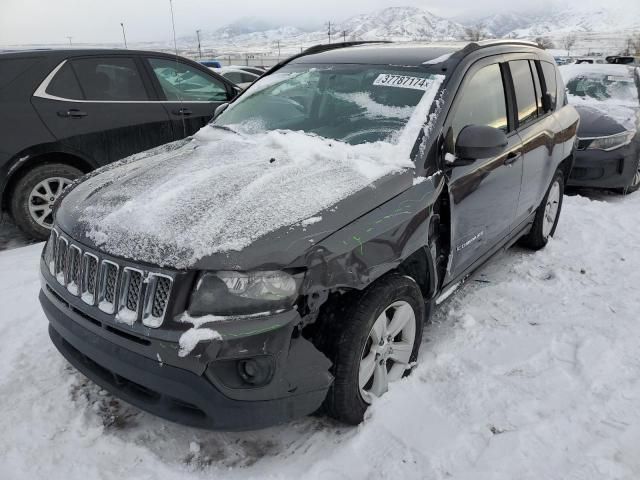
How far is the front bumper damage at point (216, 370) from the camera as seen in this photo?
195 cm

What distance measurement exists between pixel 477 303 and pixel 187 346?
8.06 feet

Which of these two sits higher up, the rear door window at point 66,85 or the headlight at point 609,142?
the rear door window at point 66,85

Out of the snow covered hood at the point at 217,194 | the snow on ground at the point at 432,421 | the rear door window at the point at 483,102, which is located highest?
Result: the rear door window at the point at 483,102

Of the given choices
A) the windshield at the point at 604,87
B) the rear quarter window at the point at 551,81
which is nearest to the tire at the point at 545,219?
the rear quarter window at the point at 551,81

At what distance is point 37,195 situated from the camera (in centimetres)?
479

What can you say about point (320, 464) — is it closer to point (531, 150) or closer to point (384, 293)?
point (384, 293)

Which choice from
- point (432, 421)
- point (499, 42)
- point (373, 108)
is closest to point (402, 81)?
point (373, 108)

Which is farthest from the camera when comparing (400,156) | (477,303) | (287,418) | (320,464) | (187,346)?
(477,303)

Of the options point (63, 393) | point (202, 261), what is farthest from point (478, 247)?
point (63, 393)

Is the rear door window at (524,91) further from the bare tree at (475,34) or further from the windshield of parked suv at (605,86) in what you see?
the windshield of parked suv at (605,86)

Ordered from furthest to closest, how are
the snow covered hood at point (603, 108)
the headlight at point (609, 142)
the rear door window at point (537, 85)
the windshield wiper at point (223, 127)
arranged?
the snow covered hood at point (603, 108) < the headlight at point (609, 142) < the rear door window at point (537, 85) < the windshield wiper at point (223, 127)

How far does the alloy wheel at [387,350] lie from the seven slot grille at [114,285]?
0.98 meters

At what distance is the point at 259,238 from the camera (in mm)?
2018

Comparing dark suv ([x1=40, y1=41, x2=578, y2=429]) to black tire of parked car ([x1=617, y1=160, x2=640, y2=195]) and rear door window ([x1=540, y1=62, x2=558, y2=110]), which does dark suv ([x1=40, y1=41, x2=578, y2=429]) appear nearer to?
rear door window ([x1=540, y1=62, x2=558, y2=110])
